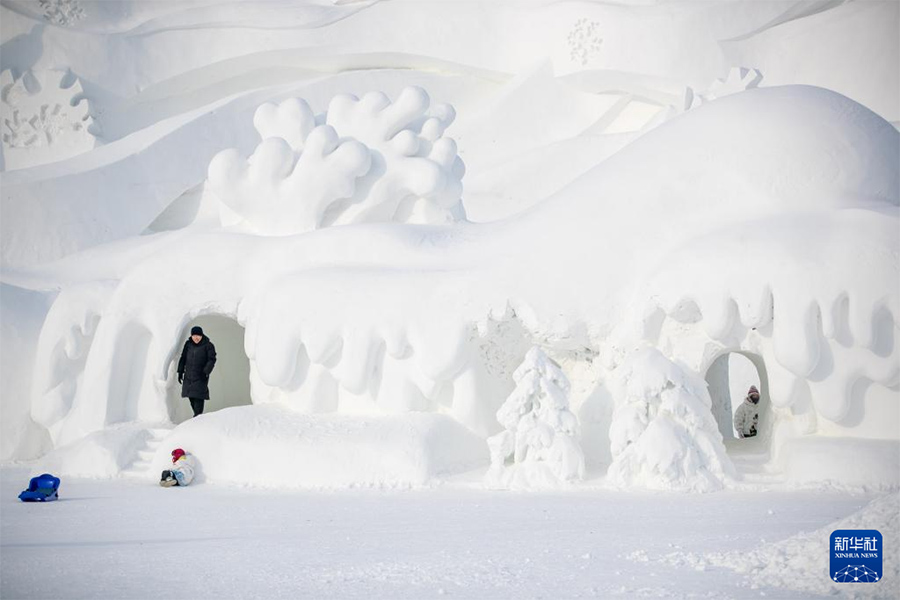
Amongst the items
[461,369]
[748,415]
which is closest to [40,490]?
[461,369]

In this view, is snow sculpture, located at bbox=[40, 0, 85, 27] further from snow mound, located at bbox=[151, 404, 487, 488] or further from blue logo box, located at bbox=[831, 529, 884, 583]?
blue logo box, located at bbox=[831, 529, 884, 583]

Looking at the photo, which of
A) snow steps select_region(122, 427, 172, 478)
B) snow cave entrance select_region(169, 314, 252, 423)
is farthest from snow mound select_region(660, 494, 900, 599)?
snow cave entrance select_region(169, 314, 252, 423)

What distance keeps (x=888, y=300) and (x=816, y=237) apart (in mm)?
750

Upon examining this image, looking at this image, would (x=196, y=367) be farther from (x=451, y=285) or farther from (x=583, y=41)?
(x=583, y=41)

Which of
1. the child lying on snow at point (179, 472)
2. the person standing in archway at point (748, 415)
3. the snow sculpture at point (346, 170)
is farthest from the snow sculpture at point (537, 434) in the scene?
the person standing in archway at point (748, 415)

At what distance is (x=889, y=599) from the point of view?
453cm

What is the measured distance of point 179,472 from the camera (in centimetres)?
905

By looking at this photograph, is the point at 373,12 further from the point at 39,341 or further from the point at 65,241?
the point at 39,341

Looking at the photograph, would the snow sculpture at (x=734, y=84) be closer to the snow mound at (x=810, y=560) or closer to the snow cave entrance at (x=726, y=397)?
the snow cave entrance at (x=726, y=397)

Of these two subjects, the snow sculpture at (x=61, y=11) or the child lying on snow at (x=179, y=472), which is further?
the snow sculpture at (x=61, y=11)

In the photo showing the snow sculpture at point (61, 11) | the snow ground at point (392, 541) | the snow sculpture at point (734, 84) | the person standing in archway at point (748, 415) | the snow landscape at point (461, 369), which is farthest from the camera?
the snow sculpture at point (61, 11)

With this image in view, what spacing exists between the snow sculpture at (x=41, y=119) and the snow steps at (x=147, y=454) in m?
8.76

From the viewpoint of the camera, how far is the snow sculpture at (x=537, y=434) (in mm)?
8641

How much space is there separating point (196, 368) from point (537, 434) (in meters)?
4.06
